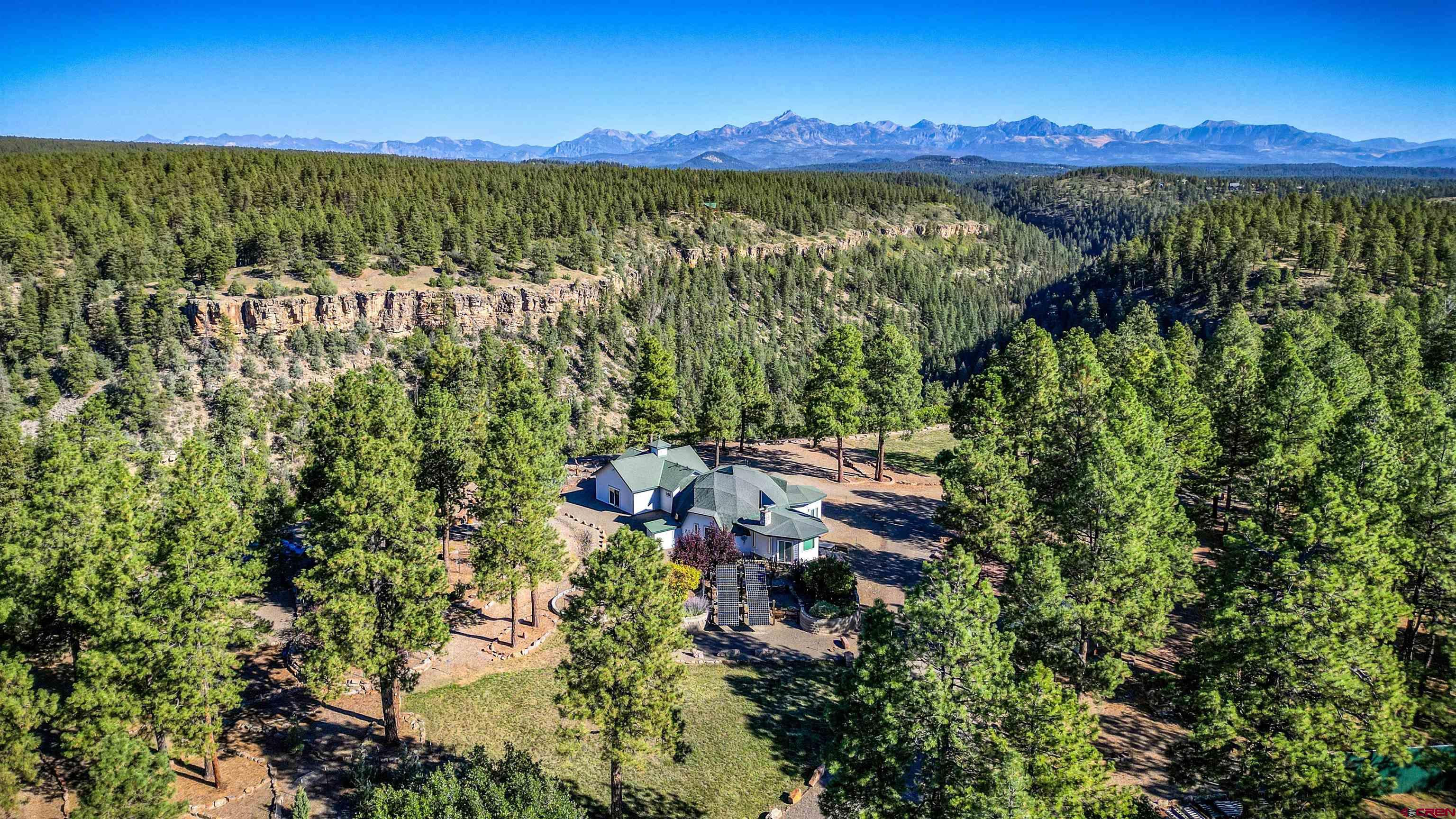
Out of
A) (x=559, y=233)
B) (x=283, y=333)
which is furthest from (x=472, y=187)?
(x=283, y=333)

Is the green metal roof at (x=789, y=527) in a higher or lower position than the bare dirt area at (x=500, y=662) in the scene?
higher

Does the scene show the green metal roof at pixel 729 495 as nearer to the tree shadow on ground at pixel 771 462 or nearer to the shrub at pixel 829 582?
the shrub at pixel 829 582

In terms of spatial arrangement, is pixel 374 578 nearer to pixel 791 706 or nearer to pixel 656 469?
pixel 791 706

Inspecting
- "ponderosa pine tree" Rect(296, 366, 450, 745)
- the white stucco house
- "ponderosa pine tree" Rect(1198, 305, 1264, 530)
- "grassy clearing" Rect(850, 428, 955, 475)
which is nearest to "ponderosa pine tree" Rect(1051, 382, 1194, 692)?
"ponderosa pine tree" Rect(1198, 305, 1264, 530)

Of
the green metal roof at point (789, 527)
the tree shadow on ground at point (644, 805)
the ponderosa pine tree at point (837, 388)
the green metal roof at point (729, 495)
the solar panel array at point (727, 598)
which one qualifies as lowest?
the tree shadow on ground at point (644, 805)

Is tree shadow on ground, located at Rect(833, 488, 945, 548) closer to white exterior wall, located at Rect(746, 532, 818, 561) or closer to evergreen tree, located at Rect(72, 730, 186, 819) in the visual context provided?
white exterior wall, located at Rect(746, 532, 818, 561)

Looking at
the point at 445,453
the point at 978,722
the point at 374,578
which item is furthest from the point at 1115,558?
the point at 445,453

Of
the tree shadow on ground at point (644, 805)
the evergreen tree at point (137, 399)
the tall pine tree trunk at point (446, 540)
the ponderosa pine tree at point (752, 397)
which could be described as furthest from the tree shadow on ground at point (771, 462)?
the evergreen tree at point (137, 399)
